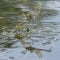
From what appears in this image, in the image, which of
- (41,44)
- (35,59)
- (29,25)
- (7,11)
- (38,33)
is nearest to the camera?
(35,59)

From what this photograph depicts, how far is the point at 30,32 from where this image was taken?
6.11m

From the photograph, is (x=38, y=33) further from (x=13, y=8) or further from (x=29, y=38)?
(x=13, y=8)

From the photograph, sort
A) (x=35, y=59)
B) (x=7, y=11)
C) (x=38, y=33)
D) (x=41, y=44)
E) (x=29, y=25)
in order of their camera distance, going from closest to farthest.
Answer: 1. (x=35, y=59)
2. (x=41, y=44)
3. (x=38, y=33)
4. (x=29, y=25)
5. (x=7, y=11)

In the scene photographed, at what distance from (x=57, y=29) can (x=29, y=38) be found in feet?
3.23

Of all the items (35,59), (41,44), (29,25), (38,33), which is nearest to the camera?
(35,59)

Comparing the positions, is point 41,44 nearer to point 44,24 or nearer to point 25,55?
point 25,55

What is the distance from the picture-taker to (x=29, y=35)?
19.5 feet

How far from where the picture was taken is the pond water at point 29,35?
4.93 m

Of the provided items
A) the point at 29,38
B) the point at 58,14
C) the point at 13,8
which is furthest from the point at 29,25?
the point at 13,8

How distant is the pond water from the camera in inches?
194

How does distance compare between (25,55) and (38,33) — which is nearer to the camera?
(25,55)

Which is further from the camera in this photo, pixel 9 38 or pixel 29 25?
pixel 29 25

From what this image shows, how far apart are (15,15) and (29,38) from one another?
204cm

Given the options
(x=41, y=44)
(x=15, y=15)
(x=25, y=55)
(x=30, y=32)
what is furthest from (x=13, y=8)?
(x=25, y=55)
